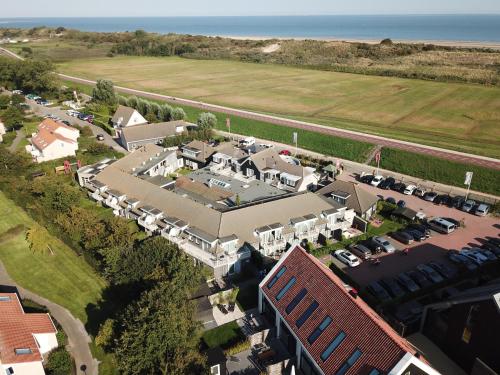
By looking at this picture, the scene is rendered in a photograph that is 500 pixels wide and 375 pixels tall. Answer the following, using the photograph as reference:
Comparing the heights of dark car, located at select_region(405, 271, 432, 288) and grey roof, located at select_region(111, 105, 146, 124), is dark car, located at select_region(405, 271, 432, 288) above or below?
below

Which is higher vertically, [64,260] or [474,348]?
[474,348]

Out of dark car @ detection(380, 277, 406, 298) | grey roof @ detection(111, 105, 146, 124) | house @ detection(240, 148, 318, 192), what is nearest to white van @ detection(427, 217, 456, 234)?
dark car @ detection(380, 277, 406, 298)

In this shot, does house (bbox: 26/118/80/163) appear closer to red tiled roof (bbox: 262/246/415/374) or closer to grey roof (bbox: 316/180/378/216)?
grey roof (bbox: 316/180/378/216)

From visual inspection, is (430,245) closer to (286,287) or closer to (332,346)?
(286,287)

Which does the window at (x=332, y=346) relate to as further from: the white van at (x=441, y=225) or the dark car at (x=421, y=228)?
the white van at (x=441, y=225)

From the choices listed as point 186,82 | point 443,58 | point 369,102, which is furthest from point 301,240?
point 443,58

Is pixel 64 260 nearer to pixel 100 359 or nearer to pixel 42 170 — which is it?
pixel 100 359
